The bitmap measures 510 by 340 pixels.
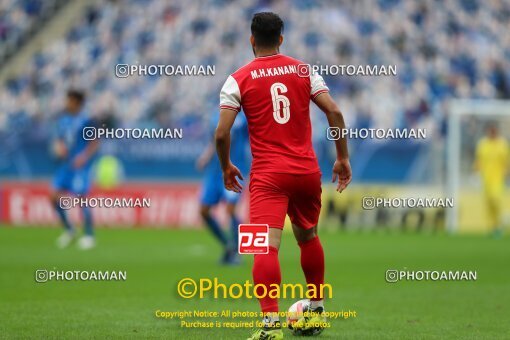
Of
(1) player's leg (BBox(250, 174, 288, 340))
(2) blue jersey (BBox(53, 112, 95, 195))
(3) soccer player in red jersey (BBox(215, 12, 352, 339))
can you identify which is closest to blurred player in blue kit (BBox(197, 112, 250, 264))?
(2) blue jersey (BBox(53, 112, 95, 195))

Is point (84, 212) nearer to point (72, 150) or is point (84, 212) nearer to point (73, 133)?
point (72, 150)

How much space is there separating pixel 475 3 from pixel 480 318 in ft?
81.9

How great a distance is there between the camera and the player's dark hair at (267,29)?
287 inches

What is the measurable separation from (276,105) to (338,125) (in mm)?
482

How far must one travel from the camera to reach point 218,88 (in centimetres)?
2850

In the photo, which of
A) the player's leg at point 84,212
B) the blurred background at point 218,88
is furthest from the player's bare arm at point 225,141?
the blurred background at point 218,88

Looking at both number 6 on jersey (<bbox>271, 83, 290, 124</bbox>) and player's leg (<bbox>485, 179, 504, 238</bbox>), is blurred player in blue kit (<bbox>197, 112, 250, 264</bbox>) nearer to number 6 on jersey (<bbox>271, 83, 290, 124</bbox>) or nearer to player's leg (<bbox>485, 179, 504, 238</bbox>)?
number 6 on jersey (<bbox>271, 83, 290, 124</bbox>)

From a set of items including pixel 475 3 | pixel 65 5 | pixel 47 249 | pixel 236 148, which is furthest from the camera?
pixel 65 5

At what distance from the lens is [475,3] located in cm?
3247

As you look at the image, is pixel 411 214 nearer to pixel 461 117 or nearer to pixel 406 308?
pixel 461 117

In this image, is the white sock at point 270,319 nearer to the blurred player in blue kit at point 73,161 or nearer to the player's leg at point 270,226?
the player's leg at point 270,226

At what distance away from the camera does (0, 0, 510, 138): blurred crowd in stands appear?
93.8 ft

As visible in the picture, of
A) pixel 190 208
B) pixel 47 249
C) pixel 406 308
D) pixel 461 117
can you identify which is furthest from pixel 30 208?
pixel 406 308

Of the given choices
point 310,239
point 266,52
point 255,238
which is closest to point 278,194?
point 255,238
